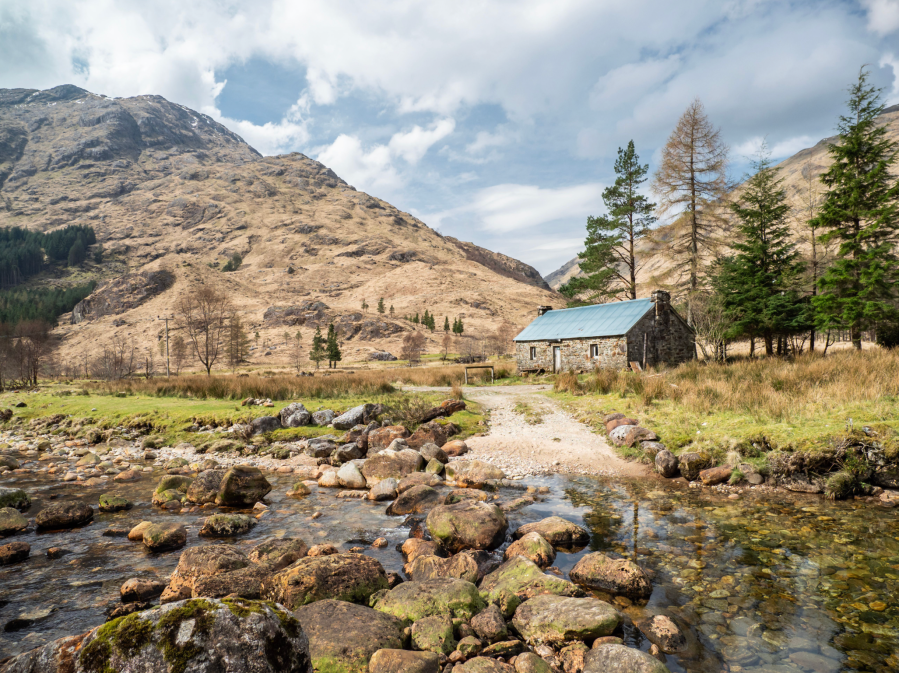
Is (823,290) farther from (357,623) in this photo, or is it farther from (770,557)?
(357,623)

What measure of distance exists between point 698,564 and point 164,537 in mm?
9011

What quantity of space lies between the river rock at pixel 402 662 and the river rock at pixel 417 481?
5.83 metres

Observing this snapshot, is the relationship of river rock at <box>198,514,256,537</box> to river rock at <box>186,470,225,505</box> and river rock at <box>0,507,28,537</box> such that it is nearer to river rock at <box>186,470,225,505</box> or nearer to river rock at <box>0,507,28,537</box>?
river rock at <box>186,470,225,505</box>

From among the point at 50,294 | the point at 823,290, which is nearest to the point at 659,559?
the point at 823,290

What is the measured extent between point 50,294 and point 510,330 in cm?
15591

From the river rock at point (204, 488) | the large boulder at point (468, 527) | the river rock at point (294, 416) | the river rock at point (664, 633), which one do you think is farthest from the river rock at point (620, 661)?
the river rock at point (294, 416)

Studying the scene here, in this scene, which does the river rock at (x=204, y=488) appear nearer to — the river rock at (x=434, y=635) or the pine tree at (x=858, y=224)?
the river rock at (x=434, y=635)

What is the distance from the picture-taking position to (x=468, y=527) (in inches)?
291

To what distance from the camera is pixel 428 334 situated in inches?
4710

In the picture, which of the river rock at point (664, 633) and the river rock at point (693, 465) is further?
the river rock at point (693, 465)

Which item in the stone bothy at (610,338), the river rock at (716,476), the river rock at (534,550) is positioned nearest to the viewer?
the river rock at (534,550)

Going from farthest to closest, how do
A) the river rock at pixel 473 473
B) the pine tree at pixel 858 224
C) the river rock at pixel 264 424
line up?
the pine tree at pixel 858 224 → the river rock at pixel 264 424 → the river rock at pixel 473 473

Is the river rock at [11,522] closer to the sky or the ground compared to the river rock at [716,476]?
closer to the ground

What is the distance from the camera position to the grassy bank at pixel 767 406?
403 inches
